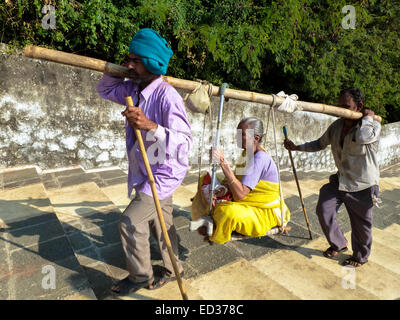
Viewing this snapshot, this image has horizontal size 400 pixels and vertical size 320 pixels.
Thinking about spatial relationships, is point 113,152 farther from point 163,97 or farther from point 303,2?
point 303,2

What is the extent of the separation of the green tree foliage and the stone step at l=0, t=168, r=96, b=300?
278 cm

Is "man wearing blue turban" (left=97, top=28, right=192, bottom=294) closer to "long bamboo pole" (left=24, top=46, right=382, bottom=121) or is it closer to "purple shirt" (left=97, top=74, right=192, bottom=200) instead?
"purple shirt" (left=97, top=74, right=192, bottom=200)

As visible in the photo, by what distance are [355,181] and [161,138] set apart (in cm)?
238

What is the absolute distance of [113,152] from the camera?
18.3 ft

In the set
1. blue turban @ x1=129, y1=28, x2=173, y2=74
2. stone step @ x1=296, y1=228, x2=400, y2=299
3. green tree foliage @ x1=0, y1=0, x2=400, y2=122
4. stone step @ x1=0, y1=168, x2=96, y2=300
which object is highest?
green tree foliage @ x1=0, y1=0, x2=400, y2=122

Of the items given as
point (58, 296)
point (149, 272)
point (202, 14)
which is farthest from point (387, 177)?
point (58, 296)

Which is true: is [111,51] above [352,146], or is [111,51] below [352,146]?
above

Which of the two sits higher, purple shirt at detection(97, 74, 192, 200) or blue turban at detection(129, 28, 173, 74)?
blue turban at detection(129, 28, 173, 74)

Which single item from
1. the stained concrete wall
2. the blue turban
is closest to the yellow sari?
the blue turban

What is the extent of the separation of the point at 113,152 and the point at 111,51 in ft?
6.54

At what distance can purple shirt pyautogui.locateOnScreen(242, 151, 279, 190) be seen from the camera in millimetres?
2842

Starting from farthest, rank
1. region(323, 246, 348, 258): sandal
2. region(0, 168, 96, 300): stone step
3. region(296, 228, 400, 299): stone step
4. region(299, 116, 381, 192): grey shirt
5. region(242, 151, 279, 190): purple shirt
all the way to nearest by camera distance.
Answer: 1. region(323, 246, 348, 258): sandal
2. region(299, 116, 381, 192): grey shirt
3. region(296, 228, 400, 299): stone step
4. region(242, 151, 279, 190): purple shirt
5. region(0, 168, 96, 300): stone step

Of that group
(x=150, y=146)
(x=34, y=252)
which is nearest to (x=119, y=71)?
(x=150, y=146)

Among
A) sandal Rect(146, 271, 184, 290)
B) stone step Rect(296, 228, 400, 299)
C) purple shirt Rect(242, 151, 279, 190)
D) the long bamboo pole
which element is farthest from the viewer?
stone step Rect(296, 228, 400, 299)
